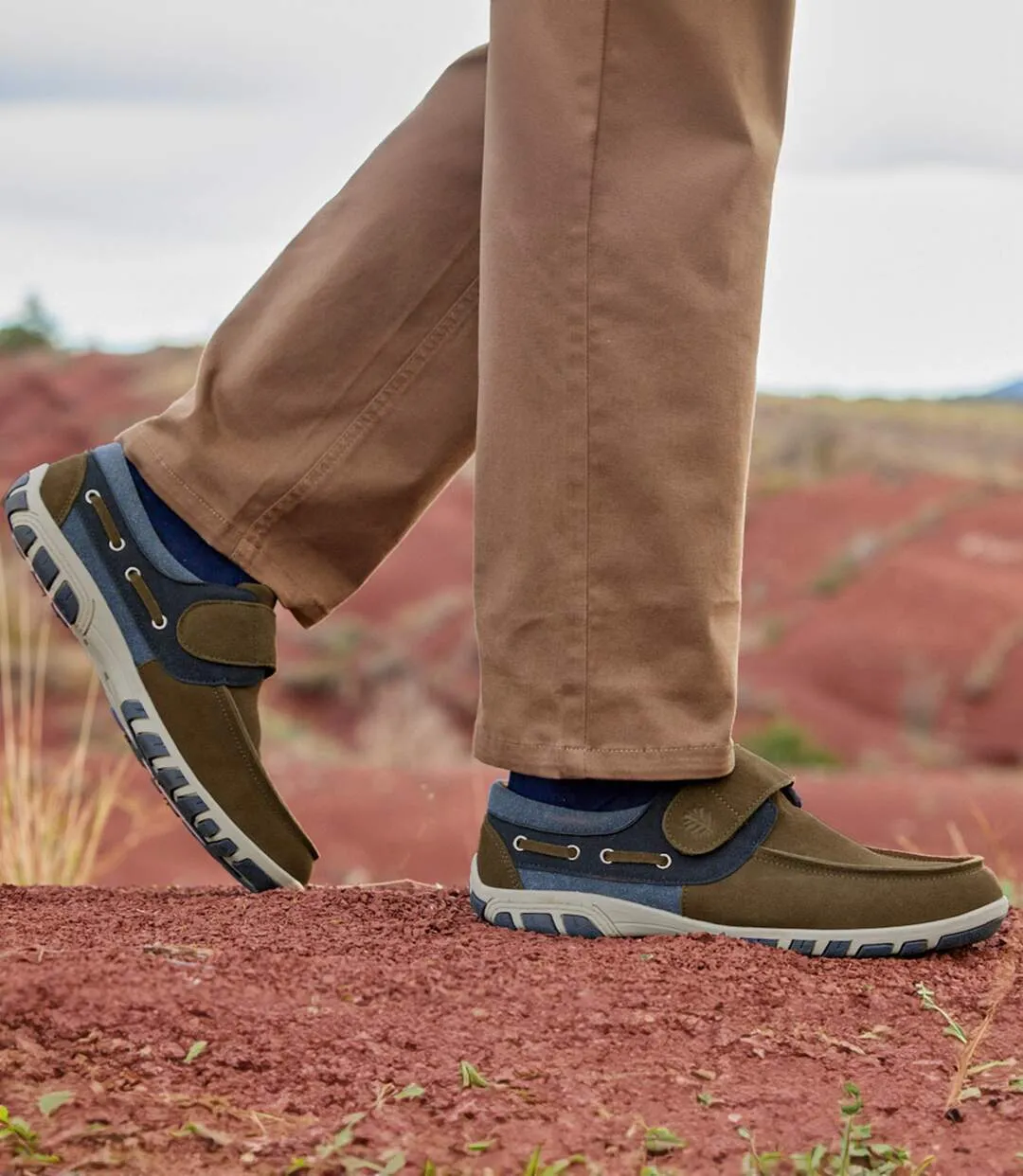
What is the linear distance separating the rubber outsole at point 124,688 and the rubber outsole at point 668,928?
0.35m

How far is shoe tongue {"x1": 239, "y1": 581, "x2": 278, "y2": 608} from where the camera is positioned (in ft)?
6.15

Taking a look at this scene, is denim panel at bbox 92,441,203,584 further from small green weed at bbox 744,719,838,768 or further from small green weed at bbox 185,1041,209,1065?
small green weed at bbox 744,719,838,768

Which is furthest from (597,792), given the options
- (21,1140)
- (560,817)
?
(21,1140)

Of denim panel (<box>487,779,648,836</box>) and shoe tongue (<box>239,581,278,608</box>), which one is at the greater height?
shoe tongue (<box>239,581,278,608</box>)

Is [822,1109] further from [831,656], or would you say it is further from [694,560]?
[831,656]

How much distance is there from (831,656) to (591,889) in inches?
541

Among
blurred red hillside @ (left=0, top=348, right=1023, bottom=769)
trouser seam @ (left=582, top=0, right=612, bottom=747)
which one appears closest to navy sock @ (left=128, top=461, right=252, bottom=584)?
trouser seam @ (left=582, top=0, right=612, bottom=747)

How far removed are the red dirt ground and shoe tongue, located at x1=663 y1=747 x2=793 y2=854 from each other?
4.6 inches

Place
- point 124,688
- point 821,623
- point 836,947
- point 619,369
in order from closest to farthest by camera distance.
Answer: point 619,369
point 836,947
point 124,688
point 821,623

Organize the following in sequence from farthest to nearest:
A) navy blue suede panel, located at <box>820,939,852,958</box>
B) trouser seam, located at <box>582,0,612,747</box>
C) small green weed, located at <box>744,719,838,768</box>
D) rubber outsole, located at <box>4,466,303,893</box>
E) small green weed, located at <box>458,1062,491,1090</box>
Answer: small green weed, located at <box>744,719,838,768</box> < rubber outsole, located at <box>4,466,303,893</box> < navy blue suede panel, located at <box>820,939,852,958</box> < trouser seam, located at <box>582,0,612,747</box> < small green weed, located at <box>458,1062,491,1090</box>

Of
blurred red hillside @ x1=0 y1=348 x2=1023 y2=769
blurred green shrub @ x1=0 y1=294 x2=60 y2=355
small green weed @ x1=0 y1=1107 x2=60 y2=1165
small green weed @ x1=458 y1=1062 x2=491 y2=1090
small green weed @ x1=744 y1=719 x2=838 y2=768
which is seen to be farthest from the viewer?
blurred green shrub @ x1=0 y1=294 x2=60 y2=355

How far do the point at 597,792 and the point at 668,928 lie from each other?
17cm

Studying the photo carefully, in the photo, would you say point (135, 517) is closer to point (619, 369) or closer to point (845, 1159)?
point (619, 369)

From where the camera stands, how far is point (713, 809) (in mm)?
1695
